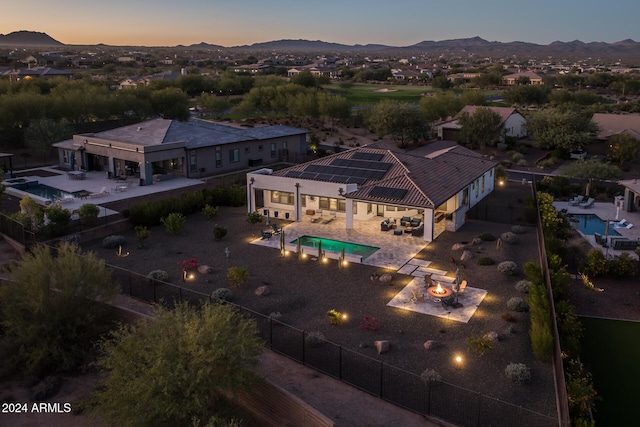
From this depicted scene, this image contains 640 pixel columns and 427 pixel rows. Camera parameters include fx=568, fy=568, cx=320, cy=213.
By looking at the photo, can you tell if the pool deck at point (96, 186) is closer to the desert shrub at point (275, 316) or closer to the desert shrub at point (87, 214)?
the desert shrub at point (87, 214)

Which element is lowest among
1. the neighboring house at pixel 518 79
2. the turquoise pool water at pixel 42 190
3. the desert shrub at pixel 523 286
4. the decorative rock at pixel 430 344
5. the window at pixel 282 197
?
the decorative rock at pixel 430 344

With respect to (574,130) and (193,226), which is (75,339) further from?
(574,130)

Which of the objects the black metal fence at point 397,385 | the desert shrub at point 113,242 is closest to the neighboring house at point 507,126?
the desert shrub at point 113,242

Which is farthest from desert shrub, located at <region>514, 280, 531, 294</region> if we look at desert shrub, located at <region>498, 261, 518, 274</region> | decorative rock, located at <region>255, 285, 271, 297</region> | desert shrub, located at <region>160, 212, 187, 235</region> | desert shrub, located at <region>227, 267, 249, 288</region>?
desert shrub, located at <region>160, 212, 187, 235</region>

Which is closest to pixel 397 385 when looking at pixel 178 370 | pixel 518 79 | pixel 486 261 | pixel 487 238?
pixel 178 370

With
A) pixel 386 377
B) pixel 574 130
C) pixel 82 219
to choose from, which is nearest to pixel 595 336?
pixel 386 377

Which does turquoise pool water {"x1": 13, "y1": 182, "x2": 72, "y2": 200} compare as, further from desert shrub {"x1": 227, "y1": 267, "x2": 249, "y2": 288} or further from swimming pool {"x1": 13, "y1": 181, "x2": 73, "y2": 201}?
desert shrub {"x1": 227, "y1": 267, "x2": 249, "y2": 288}
